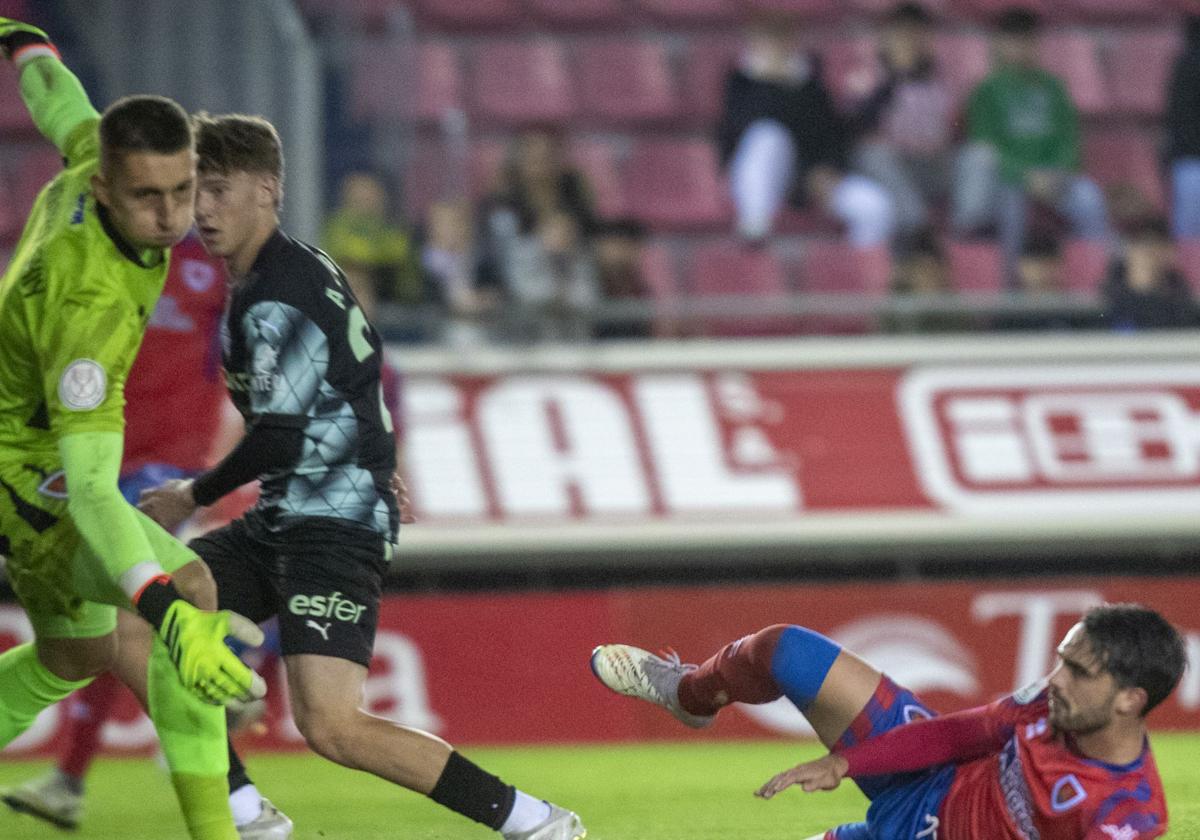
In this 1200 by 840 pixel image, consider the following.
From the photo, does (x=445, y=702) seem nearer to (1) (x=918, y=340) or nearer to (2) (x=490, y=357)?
(2) (x=490, y=357)

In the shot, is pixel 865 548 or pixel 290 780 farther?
pixel 865 548

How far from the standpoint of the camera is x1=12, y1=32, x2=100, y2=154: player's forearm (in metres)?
5.02

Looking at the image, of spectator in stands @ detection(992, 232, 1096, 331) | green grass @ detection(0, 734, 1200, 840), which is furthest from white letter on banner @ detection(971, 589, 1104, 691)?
spectator in stands @ detection(992, 232, 1096, 331)

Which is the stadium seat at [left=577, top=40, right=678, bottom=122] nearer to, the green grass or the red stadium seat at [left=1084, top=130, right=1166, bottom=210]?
the red stadium seat at [left=1084, top=130, right=1166, bottom=210]

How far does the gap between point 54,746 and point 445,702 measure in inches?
69.5

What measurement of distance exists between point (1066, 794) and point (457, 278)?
577 cm

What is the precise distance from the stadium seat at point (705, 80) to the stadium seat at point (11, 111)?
369 cm

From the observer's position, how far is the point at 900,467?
9.25m

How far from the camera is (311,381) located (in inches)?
182

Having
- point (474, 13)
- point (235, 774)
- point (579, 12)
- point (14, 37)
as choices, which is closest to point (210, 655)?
point (235, 774)

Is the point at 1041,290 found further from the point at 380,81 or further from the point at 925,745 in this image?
the point at 925,745

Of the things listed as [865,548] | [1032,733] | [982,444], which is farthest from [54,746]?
[1032,733]

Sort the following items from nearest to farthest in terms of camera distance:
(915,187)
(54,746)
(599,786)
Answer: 1. (599,786)
2. (54,746)
3. (915,187)

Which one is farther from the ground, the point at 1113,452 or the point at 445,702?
the point at 1113,452
